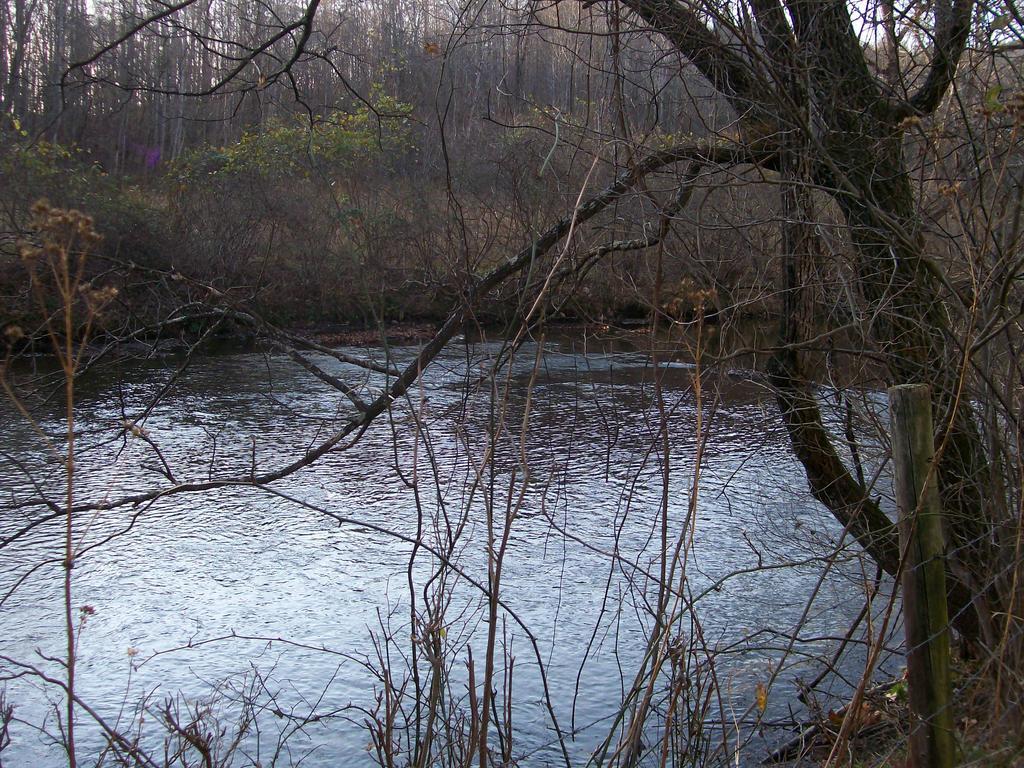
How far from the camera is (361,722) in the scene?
535 centimetres

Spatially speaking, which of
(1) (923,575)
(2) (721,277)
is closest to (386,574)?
(2) (721,277)

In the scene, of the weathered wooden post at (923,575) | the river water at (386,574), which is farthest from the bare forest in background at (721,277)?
the river water at (386,574)

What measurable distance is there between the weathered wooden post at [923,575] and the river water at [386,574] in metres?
0.82

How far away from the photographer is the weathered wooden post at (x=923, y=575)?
234 centimetres

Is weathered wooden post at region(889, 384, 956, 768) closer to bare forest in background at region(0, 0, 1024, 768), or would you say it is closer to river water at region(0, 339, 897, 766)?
bare forest in background at region(0, 0, 1024, 768)

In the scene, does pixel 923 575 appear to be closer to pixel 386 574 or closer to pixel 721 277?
pixel 721 277

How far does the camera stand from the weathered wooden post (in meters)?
2.34

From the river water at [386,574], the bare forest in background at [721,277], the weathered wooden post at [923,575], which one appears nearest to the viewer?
the weathered wooden post at [923,575]

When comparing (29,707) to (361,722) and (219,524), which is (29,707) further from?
(219,524)

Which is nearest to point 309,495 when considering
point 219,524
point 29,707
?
point 219,524

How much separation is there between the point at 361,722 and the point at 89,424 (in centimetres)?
689

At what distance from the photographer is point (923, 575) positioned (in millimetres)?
2373

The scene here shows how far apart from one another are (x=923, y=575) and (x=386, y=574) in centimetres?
545

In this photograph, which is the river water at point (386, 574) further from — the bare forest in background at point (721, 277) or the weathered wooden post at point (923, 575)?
the weathered wooden post at point (923, 575)
